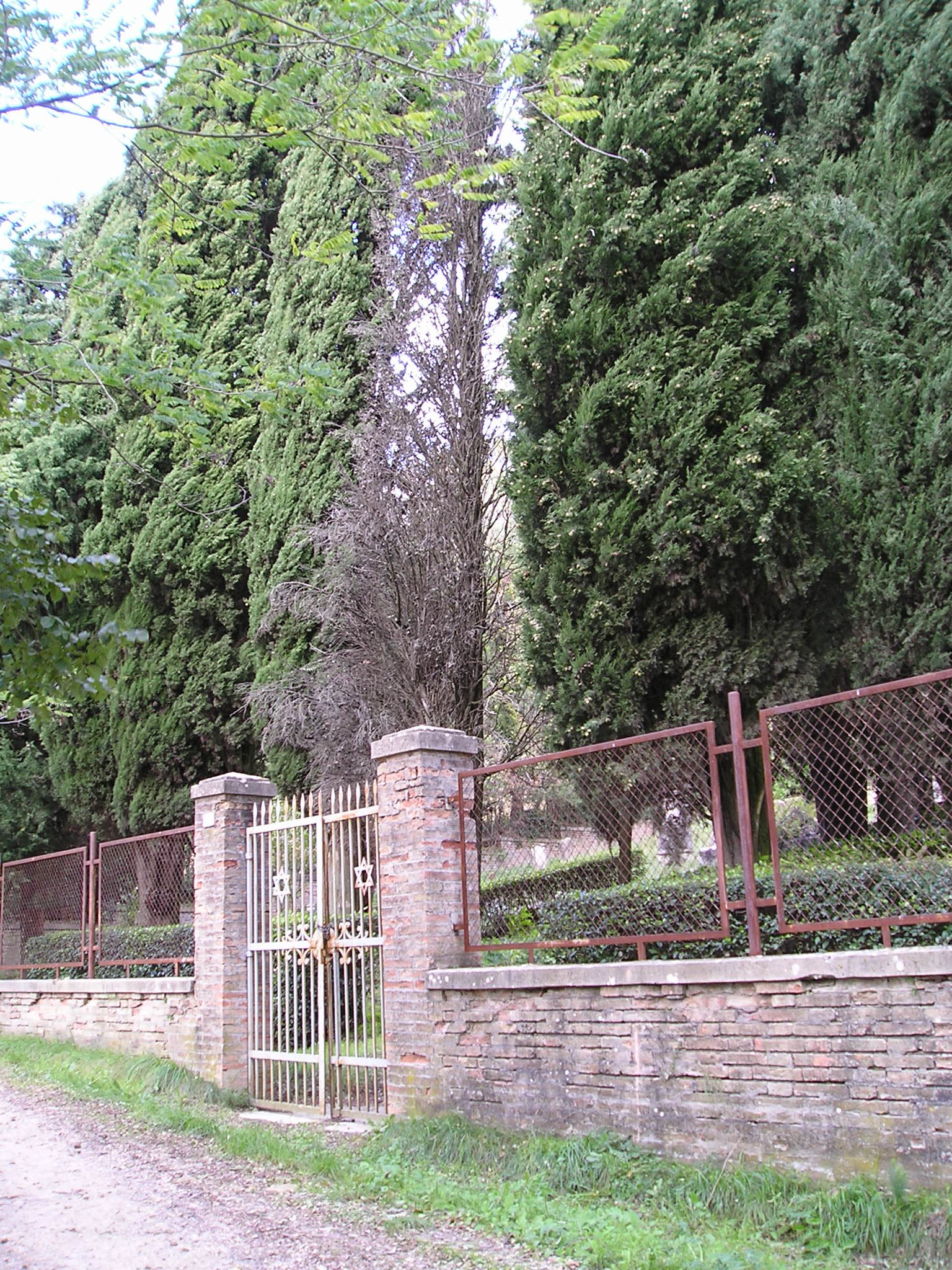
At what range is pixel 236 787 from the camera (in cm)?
905

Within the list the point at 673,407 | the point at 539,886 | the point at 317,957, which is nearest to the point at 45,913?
the point at 317,957

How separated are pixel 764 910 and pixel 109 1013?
7549 millimetres

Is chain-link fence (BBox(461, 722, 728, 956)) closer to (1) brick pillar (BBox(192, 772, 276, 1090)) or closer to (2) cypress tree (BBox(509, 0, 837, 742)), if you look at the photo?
(2) cypress tree (BBox(509, 0, 837, 742))

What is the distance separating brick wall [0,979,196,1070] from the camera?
366 inches

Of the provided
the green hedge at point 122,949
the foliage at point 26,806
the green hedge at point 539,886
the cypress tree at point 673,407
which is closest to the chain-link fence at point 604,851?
the green hedge at point 539,886

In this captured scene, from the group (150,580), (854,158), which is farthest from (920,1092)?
(150,580)

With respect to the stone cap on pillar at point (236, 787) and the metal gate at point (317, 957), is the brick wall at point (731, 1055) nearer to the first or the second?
the metal gate at point (317, 957)

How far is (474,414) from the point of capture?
12602 millimetres

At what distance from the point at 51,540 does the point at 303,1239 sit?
3.45 meters

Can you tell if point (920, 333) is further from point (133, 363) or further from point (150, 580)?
point (150, 580)

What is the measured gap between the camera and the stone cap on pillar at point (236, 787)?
9.02 m

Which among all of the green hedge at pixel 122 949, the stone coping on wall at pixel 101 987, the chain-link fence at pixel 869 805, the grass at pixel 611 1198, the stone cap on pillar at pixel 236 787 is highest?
the stone cap on pillar at pixel 236 787

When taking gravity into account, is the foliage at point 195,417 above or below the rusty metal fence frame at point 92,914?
above

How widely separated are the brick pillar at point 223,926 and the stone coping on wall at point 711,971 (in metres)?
2.79
